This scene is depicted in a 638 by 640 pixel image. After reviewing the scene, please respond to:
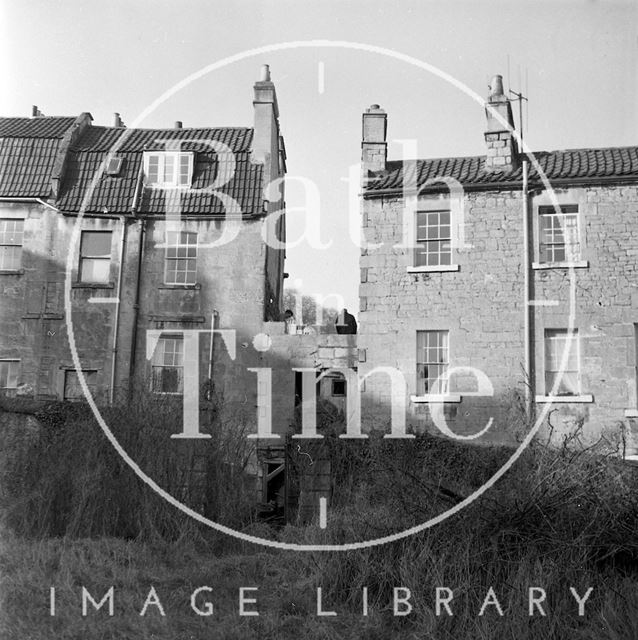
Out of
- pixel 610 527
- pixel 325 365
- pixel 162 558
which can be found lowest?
pixel 162 558

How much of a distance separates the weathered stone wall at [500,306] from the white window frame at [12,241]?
973 centimetres

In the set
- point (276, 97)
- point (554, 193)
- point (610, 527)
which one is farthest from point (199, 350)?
point (610, 527)

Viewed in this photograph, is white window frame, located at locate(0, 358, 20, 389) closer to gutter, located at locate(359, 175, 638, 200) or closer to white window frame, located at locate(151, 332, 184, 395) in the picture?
white window frame, located at locate(151, 332, 184, 395)

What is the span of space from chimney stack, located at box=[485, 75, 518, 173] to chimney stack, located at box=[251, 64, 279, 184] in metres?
6.21

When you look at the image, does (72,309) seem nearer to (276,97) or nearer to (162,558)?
(276,97)

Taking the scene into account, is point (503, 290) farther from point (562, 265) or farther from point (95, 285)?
point (95, 285)

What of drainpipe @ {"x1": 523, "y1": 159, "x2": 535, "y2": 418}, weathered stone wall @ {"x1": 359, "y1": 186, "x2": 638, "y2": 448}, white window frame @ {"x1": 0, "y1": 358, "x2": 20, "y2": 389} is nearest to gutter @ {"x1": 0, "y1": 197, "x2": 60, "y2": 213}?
white window frame @ {"x1": 0, "y1": 358, "x2": 20, "y2": 389}

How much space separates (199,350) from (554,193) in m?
9.83

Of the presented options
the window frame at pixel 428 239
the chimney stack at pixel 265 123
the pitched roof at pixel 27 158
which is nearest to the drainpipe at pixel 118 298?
the pitched roof at pixel 27 158

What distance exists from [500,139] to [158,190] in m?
9.39

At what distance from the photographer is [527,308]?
67.3ft

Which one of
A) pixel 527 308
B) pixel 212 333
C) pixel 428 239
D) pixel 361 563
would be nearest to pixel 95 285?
pixel 212 333

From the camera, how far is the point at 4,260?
2444 centimetres

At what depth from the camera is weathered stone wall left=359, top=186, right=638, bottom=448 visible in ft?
65.6
